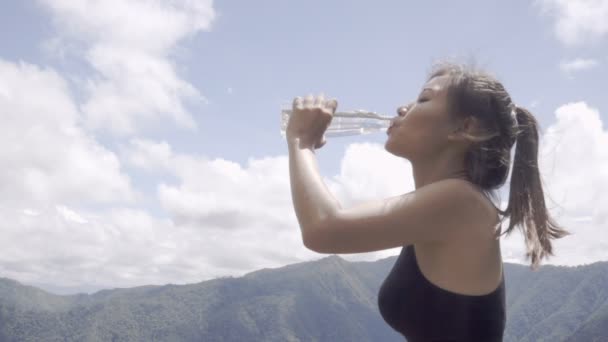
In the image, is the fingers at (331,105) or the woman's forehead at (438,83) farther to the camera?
the woman's forehead at (438,83)

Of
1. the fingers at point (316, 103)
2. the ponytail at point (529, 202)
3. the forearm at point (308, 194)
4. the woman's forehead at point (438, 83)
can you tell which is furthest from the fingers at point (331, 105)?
the ponytail at point (529, 202)

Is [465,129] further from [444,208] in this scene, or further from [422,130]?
[444,208]

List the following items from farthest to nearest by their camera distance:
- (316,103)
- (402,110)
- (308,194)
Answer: (402,110), (316,103), (308,194)

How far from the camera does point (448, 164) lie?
2.38m

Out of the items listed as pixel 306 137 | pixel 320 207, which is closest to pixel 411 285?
pixel 320 207

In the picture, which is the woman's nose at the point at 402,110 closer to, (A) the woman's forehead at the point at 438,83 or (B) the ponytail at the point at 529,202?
(A) the woman's forehead at the point at 438,83

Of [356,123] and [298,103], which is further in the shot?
[356,123]

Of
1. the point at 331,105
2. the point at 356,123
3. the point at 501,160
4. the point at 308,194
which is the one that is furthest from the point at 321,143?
the point at 501,160

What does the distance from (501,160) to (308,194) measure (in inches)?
36.6

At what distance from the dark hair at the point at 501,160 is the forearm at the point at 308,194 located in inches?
27.4

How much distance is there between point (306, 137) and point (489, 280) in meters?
0.89

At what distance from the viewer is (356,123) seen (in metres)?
2.86

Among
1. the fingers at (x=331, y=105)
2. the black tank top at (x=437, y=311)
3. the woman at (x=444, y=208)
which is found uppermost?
the fingers at (x=331, y=105)

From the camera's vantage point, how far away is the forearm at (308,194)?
199 cm
